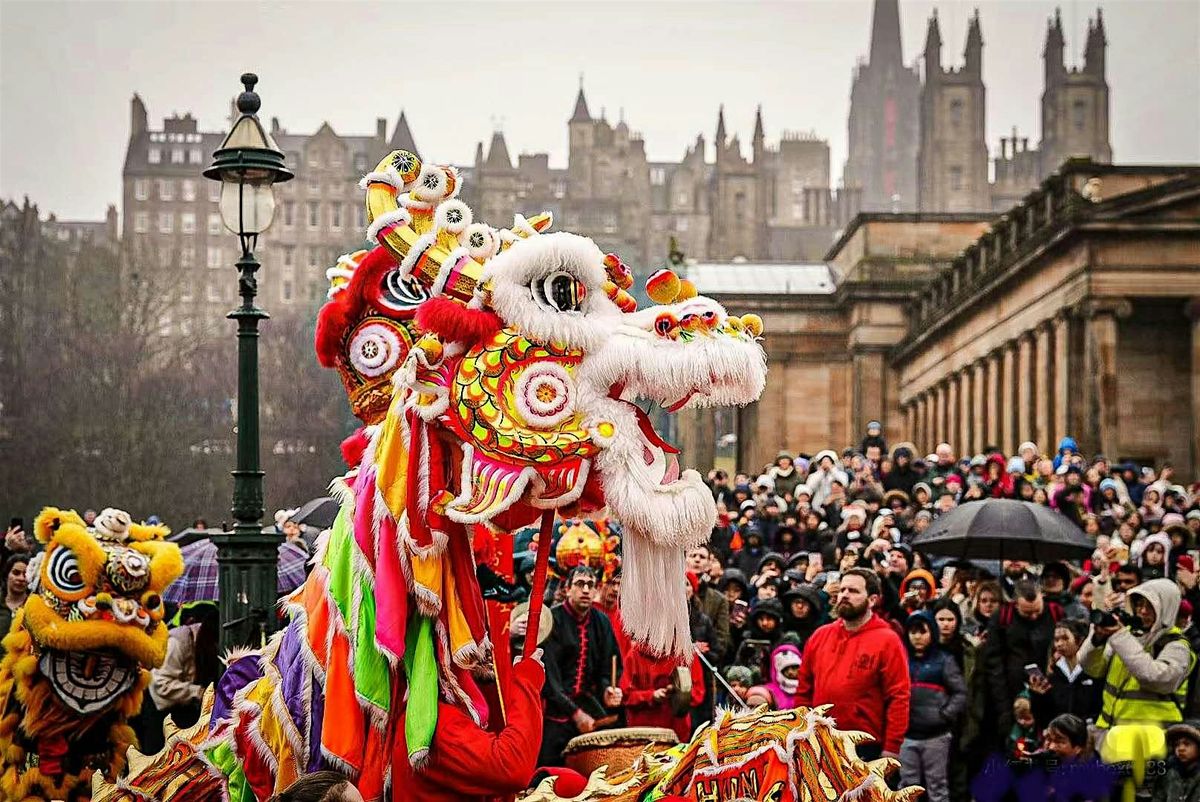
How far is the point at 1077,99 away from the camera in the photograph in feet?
573

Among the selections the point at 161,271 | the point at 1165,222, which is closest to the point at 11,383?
the point at 161,271

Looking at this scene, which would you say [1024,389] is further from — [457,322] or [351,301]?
[457,322]

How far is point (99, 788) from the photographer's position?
569cm

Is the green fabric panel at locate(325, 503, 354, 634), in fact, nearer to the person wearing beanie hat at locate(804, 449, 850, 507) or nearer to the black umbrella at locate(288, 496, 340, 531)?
the black umbrella at locate(288, 496, 340, 531)

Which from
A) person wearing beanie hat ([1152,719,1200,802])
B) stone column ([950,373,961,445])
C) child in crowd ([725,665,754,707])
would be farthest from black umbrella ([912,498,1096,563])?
stone column ([950,373,961,445])

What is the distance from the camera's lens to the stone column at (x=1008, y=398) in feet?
182

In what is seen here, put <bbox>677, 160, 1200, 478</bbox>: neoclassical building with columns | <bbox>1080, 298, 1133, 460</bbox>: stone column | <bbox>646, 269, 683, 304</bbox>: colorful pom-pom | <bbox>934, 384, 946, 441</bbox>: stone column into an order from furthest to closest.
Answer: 1. <bbox>934, 384, 946, 441</bbox>: stone column
2. <bbox>677, 160, 1200, 478</bbox>: neoclassical building with columns
3. <bbox>1080, 298, 1133, 460</bbox>: stone column
4. <bbox>646, 269, 683, 304</bbox>: colorful pom-pom

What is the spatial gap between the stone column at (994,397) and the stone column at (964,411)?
2938 millimetres

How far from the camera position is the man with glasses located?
10664 millimetres

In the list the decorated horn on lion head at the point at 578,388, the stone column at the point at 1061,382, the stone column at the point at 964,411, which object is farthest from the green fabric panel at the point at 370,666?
the stone column at the point at 964,411

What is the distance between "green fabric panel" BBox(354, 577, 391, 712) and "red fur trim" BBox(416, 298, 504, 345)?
0.74 m

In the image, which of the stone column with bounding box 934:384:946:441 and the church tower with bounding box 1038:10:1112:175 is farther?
the church tower with bounding box 1038:10:1112:175

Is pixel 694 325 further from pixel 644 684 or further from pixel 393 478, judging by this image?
pixel 644 684

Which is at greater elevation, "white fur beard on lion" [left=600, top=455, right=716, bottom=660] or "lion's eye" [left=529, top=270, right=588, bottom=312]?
"lion's eye" [left=529, top=270, right=588, bottom=312]
